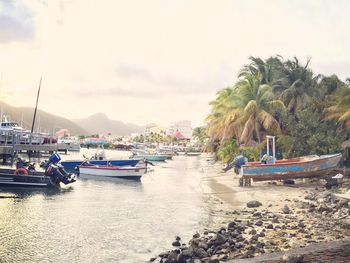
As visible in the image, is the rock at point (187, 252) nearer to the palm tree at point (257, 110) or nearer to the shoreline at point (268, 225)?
the shoreline at point (268, 225)

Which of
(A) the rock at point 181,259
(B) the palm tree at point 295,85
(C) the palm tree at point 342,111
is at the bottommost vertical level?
(A) the rock at point 181,259

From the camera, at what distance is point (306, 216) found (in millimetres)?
17844

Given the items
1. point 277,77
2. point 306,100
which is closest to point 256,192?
point 306,100

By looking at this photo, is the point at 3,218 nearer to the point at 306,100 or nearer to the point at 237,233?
the point at 237,233

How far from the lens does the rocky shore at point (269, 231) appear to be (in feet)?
40.7

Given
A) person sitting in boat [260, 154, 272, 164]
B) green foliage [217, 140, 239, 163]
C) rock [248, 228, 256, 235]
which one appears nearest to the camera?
rock [248, 228, 256, 235]

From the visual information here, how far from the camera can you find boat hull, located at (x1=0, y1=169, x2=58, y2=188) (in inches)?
1153

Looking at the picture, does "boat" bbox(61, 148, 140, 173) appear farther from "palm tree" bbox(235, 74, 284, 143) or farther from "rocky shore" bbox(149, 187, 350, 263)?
"rocky shore" bbox(149, 187, 350, 263)

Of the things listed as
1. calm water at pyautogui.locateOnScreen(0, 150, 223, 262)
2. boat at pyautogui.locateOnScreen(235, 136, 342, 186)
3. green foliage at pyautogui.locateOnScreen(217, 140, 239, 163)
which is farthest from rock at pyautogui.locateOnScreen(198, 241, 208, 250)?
green foliage at pyautogui.locateOnScreen(217, 140, 239, 163)

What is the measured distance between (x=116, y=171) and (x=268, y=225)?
24023mm

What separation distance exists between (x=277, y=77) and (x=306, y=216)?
2660 centimetres

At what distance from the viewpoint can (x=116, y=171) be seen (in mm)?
38031

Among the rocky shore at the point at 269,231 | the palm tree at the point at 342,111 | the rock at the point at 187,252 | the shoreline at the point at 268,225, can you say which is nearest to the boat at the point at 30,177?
the shoreline at the point at 268,225

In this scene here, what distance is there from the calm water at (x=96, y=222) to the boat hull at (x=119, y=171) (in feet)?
22.8
